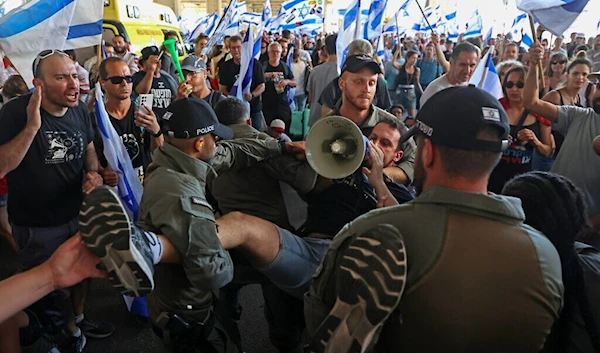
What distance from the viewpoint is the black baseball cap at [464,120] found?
1.37 meters

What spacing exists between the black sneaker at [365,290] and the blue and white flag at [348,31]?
4392 mm

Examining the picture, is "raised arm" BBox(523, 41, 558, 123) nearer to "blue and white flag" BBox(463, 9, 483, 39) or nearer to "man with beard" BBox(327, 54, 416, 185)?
"man with beard" BBox(327, 54, 416, 185)

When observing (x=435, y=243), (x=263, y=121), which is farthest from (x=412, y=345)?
(x=263, y=121)

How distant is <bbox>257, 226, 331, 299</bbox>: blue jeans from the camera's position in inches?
96.7

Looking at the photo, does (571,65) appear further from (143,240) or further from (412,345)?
(143,240)

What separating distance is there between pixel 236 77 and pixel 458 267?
6174mm

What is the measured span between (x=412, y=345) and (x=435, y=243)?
0.34 m

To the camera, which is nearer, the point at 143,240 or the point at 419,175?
the point at 419,175

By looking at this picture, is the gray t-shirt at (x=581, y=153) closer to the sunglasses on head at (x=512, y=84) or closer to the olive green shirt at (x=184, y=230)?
the sunglasses on head at (x=512, y=84)

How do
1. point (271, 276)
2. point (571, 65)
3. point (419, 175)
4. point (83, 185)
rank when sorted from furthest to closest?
point (571, 65)
point (83, 185)
point (271, 276)
point (419, 175)

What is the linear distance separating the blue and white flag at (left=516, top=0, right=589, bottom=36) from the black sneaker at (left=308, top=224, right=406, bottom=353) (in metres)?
3.23

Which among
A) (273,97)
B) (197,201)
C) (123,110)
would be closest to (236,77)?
(273,97)

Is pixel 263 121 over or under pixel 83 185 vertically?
under

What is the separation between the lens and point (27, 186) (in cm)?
312
